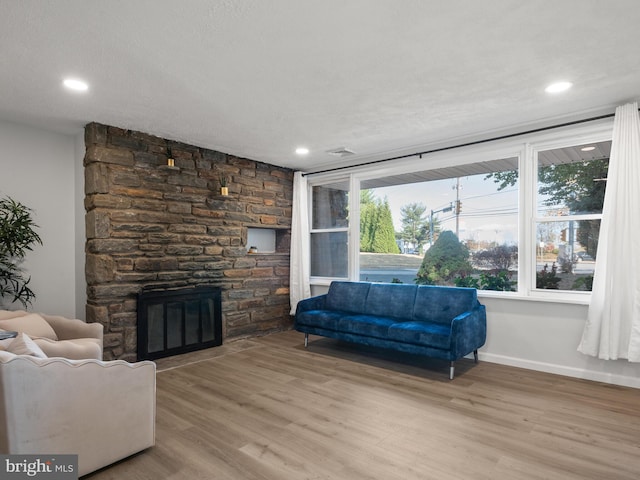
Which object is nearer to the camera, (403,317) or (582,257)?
(582,257)

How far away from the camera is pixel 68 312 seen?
167 inches

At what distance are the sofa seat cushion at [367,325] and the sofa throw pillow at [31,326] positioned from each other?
280 centimetres

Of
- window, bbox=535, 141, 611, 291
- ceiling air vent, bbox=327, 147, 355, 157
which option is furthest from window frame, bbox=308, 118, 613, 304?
ceiling air vent, bbox=327, 147, 355, 157

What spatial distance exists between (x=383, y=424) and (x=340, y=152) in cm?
339

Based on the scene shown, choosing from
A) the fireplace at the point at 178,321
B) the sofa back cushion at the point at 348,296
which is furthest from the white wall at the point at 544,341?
the fireplace at the point at 178,321

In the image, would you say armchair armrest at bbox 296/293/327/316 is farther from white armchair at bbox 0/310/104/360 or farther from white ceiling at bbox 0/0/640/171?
white armchair at bbox 0/310/104/360

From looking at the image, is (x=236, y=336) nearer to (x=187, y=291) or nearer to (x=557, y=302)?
(x=187, y=291)

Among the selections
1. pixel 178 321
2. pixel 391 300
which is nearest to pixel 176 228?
pixel 178 321

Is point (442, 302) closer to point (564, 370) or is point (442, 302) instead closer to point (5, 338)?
point (564, 370)

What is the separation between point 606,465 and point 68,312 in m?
4.97

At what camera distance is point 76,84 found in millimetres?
2959

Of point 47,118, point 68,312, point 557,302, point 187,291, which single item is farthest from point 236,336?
point 557,302

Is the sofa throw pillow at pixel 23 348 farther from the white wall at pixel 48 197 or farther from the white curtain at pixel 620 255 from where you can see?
the white curtain at pixel 620 255

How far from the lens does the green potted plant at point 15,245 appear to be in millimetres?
3535
